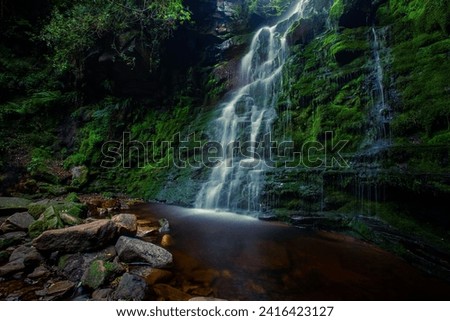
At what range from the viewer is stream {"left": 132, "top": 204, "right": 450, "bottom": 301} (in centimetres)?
325

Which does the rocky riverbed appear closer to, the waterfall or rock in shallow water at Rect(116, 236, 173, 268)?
rock in shallow water at Rect(116, 236, 173, 268)

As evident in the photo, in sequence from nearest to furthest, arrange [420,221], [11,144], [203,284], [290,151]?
[203,284] < [420,221] < [290,151] < [11,144]

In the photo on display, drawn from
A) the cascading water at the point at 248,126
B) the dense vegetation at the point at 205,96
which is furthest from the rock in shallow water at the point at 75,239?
the dense vegetation at the point at 205,96

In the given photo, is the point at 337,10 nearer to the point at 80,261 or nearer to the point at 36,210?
the point at 80,261

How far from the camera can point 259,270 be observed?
3.86 meters

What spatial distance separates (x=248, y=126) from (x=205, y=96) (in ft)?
17.6

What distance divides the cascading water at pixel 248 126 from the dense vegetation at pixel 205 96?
63cm

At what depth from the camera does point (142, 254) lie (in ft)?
12.6

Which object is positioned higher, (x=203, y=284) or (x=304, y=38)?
(x=304, y=38)

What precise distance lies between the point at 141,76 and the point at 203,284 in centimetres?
1253

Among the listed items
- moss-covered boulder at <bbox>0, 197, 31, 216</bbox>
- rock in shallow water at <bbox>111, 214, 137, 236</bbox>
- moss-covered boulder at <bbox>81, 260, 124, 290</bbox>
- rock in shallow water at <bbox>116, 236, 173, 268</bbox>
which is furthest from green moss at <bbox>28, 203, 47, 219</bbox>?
moss-covered boulder at <bbox>81, 260, 124, 290</bbox>

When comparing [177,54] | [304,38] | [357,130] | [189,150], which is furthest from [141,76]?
[357,130]

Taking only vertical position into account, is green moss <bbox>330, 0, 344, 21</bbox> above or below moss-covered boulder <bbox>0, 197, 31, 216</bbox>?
above
